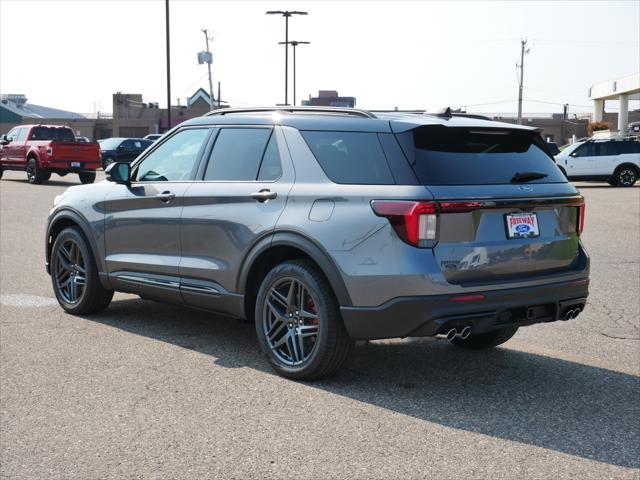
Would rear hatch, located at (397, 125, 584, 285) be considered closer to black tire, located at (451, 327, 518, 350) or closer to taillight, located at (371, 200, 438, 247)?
taillight, located at (371, 200, 438, 247)

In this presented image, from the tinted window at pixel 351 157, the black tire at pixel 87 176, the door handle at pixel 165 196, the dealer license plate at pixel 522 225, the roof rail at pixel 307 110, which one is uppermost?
the roof rail at pixel 307 110

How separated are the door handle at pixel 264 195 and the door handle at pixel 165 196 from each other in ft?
3.26

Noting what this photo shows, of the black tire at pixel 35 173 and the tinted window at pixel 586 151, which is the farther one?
the tinted window at pixel 586 151

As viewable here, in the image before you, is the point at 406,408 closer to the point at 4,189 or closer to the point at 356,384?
the point at 356,384

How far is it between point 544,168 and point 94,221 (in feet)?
12.9

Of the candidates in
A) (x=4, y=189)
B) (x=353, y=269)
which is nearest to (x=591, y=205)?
(x=4, y=189)

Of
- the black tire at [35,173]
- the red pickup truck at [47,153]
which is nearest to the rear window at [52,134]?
the red pickup truck at [47,153]

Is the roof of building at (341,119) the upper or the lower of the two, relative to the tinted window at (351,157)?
upper

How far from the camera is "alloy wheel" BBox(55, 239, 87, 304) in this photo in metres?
8.03

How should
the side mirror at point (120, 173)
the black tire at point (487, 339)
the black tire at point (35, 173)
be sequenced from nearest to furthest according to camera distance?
the black tire at point (487, 339) → the side mirror at point (120, 173) → the black tire at point (35, 173)

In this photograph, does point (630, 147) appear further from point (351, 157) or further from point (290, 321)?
point (290, 321)

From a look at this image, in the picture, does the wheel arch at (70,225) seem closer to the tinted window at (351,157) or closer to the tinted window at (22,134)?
the tinted window at (351,157)

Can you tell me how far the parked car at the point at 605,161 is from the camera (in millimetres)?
31719

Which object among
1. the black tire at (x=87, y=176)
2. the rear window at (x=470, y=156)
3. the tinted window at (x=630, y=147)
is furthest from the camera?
the tinted window at (x=630, y=147)
